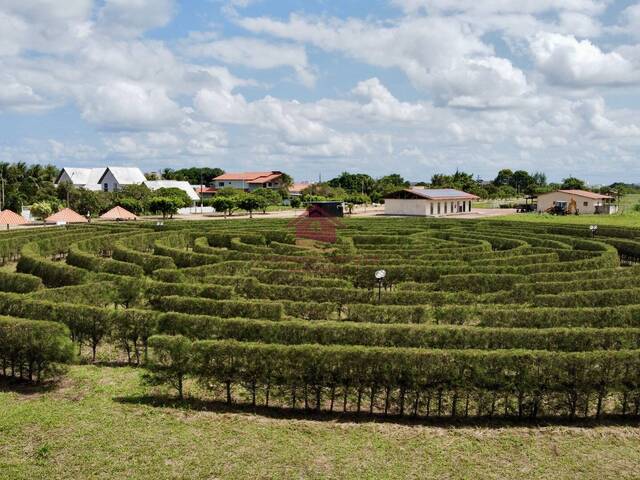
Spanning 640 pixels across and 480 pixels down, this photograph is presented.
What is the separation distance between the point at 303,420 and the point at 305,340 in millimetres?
3633

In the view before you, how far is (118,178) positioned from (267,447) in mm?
124643

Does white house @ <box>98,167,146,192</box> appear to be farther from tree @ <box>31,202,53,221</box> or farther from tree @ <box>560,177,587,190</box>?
tree @ <box>560,177,587,190</box>

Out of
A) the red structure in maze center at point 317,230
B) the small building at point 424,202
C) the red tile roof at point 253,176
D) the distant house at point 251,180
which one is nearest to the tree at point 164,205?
the small building at point 424,202

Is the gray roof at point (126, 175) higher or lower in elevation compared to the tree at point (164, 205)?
higher

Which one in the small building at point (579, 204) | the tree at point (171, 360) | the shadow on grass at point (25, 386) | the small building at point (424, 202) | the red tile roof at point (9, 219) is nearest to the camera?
the tree at point (171, 360)

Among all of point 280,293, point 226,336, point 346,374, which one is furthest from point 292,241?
point 346,374

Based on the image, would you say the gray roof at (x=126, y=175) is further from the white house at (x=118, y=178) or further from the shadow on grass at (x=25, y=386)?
the shadow on grass at (x=25, y=386)

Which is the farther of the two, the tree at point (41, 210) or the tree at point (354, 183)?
the tree at point (354, 183)

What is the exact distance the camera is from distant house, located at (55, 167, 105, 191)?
13238cm

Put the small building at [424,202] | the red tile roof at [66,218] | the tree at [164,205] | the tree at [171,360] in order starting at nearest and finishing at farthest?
the tree at [171,360], the red tile roof at [66,218], the tree at [164,205], the small building at [424,202]

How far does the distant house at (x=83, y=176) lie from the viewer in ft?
434

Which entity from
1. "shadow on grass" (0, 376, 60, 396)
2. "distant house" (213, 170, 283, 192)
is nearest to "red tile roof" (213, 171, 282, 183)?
"distant house" (213, 170, 283, 192)

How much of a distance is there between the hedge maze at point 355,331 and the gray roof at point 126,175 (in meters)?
98.6

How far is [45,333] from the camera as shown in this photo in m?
18.1
